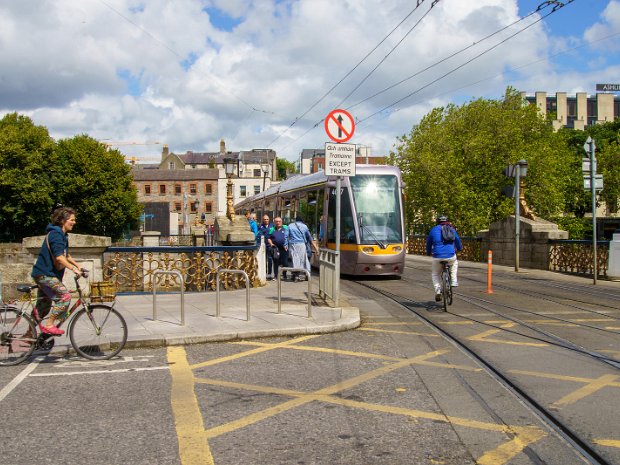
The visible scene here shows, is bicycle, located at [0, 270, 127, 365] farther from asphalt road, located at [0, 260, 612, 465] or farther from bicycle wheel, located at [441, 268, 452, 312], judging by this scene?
bicycle wheel, located at [441, 268, 452, 312]

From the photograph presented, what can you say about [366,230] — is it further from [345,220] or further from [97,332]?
[97,332]

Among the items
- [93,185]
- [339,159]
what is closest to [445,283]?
[339,159]

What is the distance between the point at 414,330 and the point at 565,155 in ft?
161

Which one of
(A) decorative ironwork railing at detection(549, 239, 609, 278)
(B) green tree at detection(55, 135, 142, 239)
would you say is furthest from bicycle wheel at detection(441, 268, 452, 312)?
(B) green tree at detection(55, 135, 142, 239)

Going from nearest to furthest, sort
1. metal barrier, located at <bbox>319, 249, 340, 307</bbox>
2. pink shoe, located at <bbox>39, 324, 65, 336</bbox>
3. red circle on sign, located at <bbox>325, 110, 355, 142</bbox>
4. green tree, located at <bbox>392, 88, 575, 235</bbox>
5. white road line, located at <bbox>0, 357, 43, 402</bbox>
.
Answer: white road line, located at <bbox>0, 357, 43, 402</bbox>
pink shoe, located at <bbox>39, 324, 65, 336</bbox>
red circle on sign, located at <bbox>325, 110, 355, 142</bbox>
metal barrier, located at <bbox>319, 249, 340, 307</bbox>
green tree, located at <bbox>392, 88, 575, 235</bbox>

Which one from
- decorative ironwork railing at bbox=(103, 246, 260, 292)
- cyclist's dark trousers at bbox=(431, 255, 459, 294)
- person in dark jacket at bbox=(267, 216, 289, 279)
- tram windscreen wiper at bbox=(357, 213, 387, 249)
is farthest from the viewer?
tram windscreen wiper at bbox=(357, 213, 387, 249)

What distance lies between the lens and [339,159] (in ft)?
34.7

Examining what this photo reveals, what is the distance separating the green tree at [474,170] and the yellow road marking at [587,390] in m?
33.9

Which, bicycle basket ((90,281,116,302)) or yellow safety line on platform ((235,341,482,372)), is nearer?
yellow safety line on platform ((235,341,482,372))

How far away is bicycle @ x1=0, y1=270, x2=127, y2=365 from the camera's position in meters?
6.91

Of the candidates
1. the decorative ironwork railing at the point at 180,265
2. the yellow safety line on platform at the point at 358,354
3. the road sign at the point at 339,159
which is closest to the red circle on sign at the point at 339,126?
the road sign at the point at 339,159

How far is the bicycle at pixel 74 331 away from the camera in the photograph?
691cm

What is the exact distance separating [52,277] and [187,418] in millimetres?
3108

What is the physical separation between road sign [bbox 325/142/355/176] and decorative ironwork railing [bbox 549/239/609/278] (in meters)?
11.4
